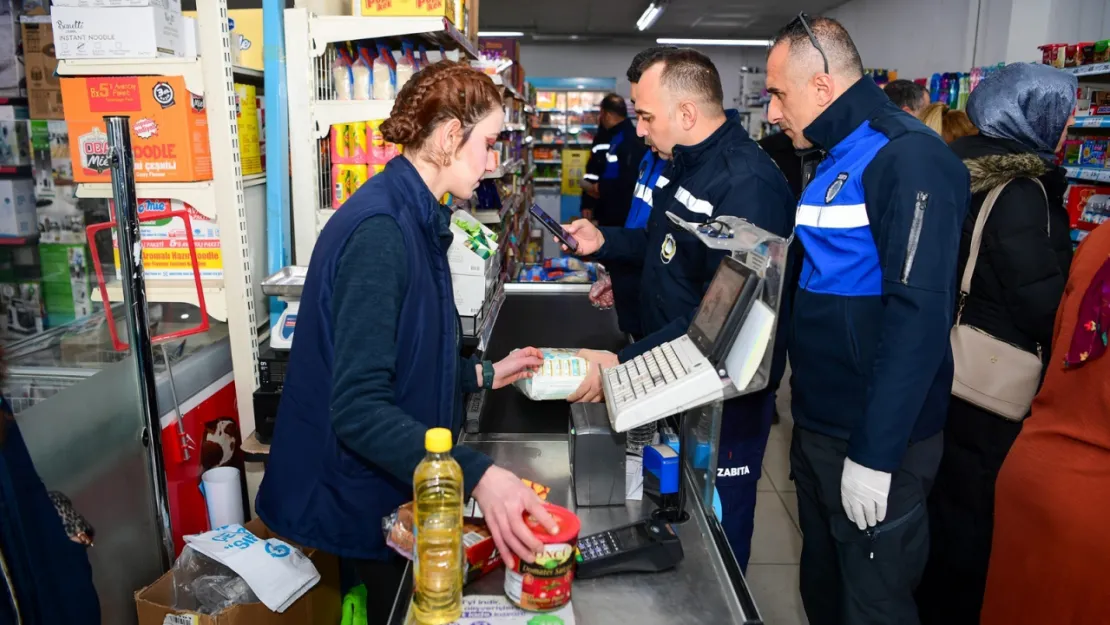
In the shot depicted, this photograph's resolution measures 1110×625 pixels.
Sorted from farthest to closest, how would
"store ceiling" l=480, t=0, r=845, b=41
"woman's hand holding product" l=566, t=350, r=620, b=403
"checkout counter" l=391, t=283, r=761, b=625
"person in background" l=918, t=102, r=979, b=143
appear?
"store ceiling" l=480, t=0, r=845, b=41 < "person in background" l=918, t=102, r=979, b=143 < "woman's hand holding product" l=566, t=350, r=620, b=403 < "checkout counter" l=391, t=283, r=761, b=625

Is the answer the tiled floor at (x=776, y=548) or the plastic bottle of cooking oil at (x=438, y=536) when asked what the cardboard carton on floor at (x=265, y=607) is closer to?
the plastic bottle of cooking oil at (x=438, y=536)

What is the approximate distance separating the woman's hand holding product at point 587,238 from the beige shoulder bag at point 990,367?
1.28 m

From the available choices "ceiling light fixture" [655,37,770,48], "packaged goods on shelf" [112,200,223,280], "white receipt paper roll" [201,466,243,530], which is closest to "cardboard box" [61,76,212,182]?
"packaged goods on shelf" [112,200,223,280]

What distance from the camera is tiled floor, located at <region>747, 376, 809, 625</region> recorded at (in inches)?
117

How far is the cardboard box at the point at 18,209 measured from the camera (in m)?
2.78

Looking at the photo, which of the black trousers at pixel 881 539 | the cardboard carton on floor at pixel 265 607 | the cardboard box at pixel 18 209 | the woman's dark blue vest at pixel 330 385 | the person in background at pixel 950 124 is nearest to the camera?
the woman's dark blue vest at pixel 330 385

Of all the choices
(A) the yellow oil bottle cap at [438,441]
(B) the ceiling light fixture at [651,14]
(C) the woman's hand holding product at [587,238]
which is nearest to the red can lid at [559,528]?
(A) the yellow oil bottle cap at [438,441]

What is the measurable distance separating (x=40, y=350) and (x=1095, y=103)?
5569 millimetres

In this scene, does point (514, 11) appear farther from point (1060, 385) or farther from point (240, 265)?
point (1060, 385)

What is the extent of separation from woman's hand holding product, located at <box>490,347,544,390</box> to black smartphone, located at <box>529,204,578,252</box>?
0.75 m

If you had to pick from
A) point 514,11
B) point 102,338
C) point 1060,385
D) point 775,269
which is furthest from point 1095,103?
point 514,11

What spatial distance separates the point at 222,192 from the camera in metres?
2.48

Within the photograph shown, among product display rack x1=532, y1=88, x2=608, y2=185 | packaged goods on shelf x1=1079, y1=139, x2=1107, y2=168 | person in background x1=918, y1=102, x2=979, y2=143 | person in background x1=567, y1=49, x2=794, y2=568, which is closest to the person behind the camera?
person in background x1=567, y1=49, x2=794, y2=568

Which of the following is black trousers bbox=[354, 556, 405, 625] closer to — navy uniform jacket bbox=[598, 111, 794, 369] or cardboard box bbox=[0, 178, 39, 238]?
navy uniform jacket bbox=[598, 111, 794, 369]
